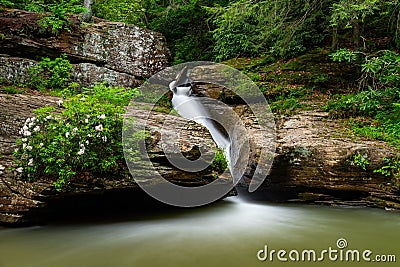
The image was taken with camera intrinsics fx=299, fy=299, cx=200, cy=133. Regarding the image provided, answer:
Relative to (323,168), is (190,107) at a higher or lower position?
higher

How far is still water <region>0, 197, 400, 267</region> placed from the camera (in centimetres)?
361

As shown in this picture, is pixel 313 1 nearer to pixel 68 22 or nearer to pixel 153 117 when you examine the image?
pixel 153 117

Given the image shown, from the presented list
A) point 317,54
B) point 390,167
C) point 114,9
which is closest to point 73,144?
point 390,167

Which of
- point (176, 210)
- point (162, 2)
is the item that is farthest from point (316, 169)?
point (162, 2)

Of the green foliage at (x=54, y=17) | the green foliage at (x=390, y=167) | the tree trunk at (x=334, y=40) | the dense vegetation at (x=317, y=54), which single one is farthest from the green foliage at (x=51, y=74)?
the green foliage at (x=390, y=167)

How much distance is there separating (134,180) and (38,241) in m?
1.56

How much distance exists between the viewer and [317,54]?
974cm

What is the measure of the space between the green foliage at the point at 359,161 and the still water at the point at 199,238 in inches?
32.5

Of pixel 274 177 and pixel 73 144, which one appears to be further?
pixel 274 177

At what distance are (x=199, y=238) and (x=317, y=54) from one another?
7.82 meters

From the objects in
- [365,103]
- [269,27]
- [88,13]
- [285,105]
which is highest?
[88,13]

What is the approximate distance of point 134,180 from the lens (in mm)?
4883

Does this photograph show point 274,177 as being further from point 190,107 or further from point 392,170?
point 190,107

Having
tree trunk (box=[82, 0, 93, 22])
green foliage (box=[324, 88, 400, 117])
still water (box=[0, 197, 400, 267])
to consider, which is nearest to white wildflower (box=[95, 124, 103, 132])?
still water (box=[0, 197, 400, 267])
